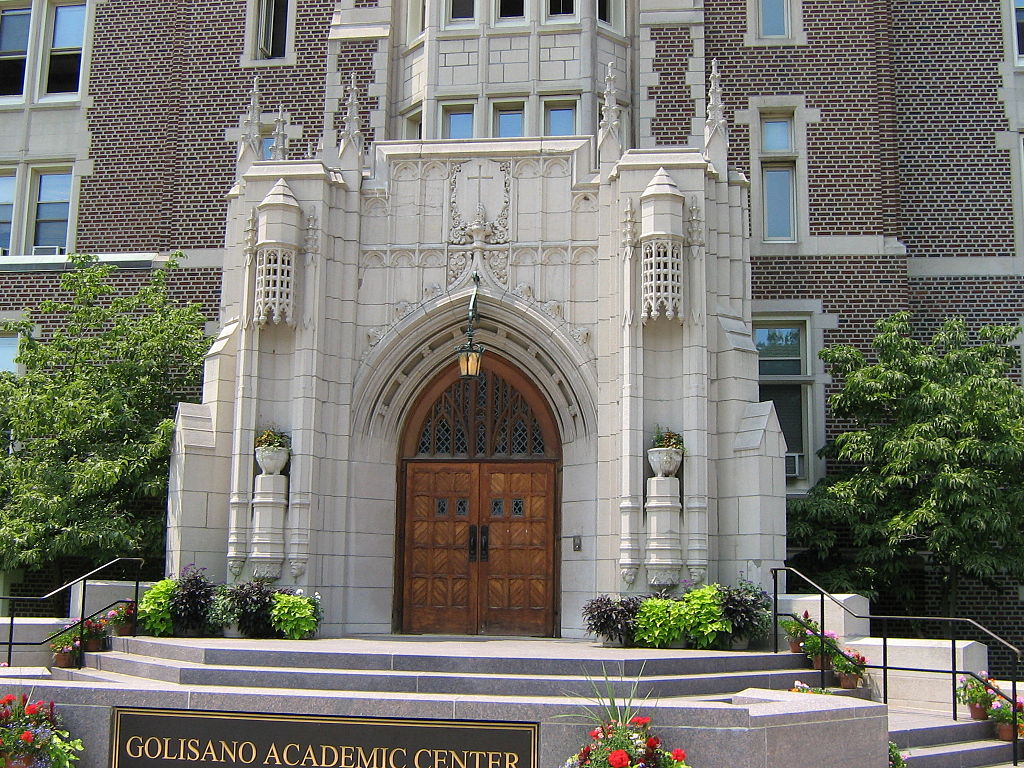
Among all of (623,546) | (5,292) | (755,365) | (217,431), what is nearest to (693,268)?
(755,365)

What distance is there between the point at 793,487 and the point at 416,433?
588 centimetres

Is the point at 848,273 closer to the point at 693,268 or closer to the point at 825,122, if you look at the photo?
the point at 825,122

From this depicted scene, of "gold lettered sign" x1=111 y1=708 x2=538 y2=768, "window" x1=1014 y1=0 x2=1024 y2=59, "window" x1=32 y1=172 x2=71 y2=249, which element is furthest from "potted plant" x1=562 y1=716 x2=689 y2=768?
"window" x1=32 y1=172 x2=71 y2=249

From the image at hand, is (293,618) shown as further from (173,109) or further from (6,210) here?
(6,210)

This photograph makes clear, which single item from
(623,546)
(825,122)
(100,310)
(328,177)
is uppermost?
(825,122)

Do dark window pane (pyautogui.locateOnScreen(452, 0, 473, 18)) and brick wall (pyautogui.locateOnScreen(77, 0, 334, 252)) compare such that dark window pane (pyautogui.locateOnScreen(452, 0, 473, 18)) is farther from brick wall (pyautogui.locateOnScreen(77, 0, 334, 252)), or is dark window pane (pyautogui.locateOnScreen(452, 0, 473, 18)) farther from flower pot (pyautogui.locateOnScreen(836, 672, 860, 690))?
flower pot (pyautogui.locateOnScreen(836, 672, 860, 690))

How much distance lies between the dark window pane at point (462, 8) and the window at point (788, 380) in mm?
6672

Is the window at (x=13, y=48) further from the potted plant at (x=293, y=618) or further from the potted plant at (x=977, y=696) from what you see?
the potted plant at (x=977, y=696)

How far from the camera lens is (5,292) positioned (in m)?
20.6

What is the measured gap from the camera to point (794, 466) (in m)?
17.9

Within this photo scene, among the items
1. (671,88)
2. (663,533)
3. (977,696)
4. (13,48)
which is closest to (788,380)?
(671,88)

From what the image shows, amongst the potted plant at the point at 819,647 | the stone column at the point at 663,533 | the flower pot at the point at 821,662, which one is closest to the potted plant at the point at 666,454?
the stone column at the point at 663,533

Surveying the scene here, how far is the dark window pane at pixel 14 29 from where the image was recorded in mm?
21703

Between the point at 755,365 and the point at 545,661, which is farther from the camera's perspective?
the point at 755,365
